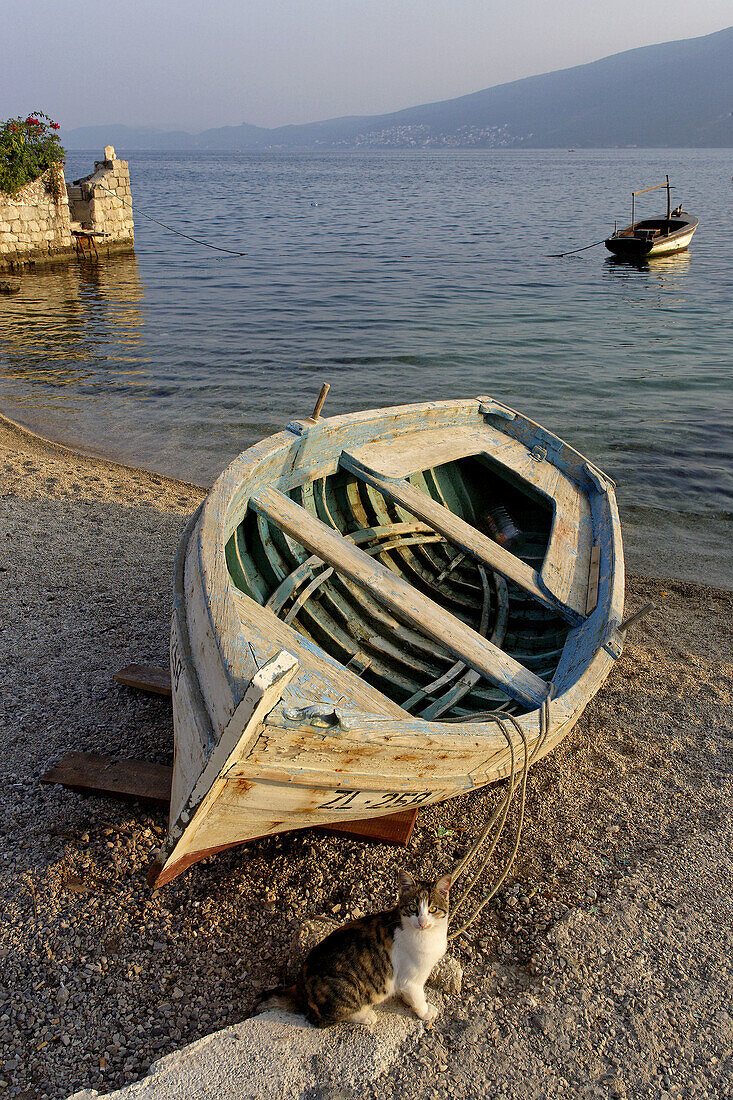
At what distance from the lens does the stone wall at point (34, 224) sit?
68.6ft

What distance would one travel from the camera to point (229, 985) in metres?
2.86

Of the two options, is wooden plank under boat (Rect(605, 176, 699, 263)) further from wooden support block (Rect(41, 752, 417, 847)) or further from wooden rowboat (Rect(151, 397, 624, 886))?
wooden support block (Rect(41, 752, 417, 847))

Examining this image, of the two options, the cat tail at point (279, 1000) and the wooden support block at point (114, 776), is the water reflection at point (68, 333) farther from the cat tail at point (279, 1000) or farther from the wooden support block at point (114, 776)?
the cat tail at point (279, 1000)

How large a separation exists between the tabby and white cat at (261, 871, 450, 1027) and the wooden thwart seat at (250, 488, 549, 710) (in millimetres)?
1317

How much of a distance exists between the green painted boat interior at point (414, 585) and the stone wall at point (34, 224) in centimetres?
2023

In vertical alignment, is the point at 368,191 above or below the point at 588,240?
above

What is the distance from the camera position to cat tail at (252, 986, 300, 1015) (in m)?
2.71

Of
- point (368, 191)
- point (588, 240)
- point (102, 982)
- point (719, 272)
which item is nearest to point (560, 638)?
point (102, 982)

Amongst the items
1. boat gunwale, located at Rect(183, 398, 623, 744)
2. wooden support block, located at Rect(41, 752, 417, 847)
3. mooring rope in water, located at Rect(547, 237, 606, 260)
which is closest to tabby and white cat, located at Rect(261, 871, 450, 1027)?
boat gunwale, located at Rect(183, 398, 623, 744)

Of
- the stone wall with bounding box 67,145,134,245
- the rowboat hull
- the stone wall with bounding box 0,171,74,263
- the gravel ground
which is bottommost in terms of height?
the gravel ground

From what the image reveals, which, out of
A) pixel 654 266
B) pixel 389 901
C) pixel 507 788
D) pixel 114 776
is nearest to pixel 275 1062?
pixel 389 901

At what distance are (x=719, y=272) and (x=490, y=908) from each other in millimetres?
26532

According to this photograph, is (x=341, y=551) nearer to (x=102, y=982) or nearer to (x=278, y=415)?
(x=102, y=982)

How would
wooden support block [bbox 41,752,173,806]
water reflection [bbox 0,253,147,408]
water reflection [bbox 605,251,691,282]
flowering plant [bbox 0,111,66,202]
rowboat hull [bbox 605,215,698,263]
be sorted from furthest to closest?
rowboat hull [bbox 605,215,698,263] < water reflection [bbox 605,251,691,282] < flowering plant [bbox 0,111,66,202] < water reflection [bbox 0,253,147,408] < wooden support block [bbox 41,752,173,806]
